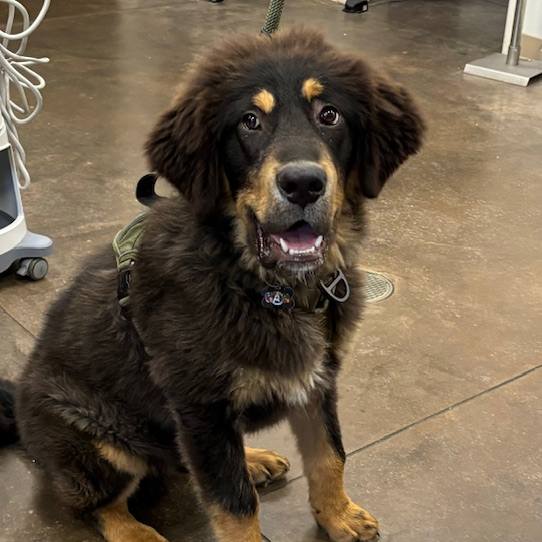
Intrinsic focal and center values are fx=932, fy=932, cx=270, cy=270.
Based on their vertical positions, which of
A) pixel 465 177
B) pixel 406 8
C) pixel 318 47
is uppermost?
pixel 318 47

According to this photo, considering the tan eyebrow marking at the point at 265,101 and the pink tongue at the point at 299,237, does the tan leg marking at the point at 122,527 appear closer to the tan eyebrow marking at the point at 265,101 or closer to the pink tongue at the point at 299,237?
the pink tongue at the point at 299,237

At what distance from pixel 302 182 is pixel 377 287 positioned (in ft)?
6.77

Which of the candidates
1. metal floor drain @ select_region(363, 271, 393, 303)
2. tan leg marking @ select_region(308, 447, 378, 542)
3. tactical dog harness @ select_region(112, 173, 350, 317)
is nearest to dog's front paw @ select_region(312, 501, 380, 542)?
tan leg marking @ select_region(308, 447, 378, 542)

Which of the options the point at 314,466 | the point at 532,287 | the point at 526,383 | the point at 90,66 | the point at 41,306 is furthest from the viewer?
the point at 90,66

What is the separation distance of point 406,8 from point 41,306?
645 cm

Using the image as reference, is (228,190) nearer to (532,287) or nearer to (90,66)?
(532,287)

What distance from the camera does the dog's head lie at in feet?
7.52

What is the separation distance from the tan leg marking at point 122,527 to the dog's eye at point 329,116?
128 centimetres

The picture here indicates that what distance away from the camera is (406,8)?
9320 mm

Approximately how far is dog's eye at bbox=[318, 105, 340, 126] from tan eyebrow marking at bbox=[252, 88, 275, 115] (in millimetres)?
133

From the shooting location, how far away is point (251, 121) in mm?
2369

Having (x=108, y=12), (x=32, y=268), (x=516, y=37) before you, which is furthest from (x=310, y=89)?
(x=108, y=12)

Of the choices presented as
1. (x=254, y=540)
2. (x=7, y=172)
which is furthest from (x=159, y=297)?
(x=7, y=172)

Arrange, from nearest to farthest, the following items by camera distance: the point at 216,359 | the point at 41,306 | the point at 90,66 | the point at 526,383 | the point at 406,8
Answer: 1. the point at 216,359
2. the point at 526,383
3. the point at 41,306
4. the point at 90,66
5. the point at 406,8
